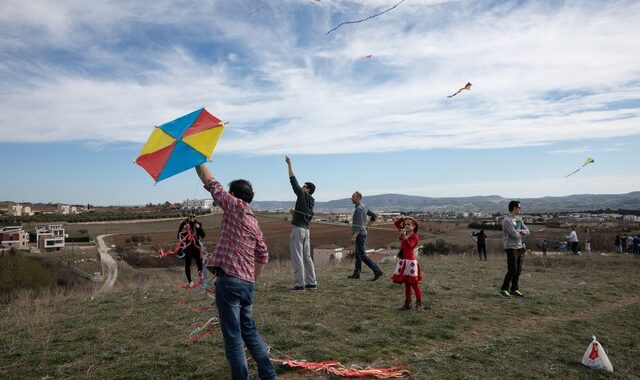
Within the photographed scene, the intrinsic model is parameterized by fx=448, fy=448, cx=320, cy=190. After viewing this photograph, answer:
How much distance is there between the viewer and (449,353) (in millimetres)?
5746

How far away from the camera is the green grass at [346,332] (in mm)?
5266

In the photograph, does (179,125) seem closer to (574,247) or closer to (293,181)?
(293,181)

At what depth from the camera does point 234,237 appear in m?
4.27

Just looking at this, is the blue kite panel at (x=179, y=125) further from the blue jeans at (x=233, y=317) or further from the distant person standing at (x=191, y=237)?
the distant person standing at (x=191, y=237)

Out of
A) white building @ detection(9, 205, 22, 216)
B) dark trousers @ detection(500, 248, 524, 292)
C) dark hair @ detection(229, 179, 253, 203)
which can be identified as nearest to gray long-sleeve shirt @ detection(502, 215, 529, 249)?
dark trousers @ detection(500, 248, 524, 292)

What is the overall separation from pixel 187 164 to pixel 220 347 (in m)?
2.53

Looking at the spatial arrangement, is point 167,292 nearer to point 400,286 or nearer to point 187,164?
point 400,286

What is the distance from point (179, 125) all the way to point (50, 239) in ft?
223

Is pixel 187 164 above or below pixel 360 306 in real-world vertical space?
above

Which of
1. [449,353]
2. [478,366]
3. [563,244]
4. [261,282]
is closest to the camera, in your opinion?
[478,366]

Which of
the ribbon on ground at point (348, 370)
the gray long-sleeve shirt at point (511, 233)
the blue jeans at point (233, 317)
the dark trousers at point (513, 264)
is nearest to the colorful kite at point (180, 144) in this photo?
the blue jeans at point (233, 317)

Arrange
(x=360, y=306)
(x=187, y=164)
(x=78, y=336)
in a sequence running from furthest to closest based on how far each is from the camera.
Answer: (x=360, y=306) → (x=78, y=336) → (x=187, y=164)

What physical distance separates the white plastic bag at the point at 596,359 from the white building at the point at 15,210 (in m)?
97.5

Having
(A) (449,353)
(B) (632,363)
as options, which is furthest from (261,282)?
(B) (632,363)
